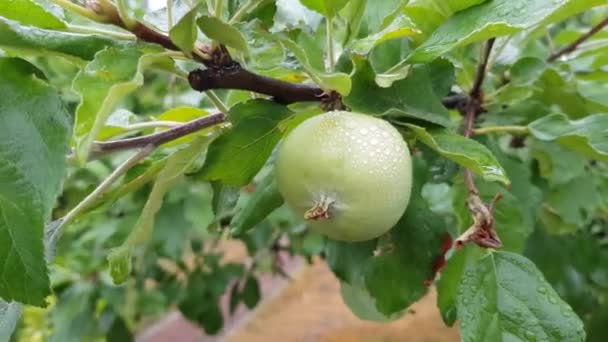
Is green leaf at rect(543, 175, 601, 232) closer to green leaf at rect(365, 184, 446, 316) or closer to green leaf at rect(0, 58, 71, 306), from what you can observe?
green leaf at rect(365, 184, 446, 316)

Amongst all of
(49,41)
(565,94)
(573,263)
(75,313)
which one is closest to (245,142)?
(49,41)

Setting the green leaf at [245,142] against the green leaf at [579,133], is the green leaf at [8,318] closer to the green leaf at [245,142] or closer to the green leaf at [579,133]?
the green leaf at [245,142]

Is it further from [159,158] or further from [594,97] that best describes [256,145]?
[594,97]

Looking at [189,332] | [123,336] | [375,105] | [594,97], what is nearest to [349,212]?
[375,105]

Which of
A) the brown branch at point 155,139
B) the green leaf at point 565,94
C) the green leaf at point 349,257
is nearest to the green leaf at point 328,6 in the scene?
the brown branch at point 155,139

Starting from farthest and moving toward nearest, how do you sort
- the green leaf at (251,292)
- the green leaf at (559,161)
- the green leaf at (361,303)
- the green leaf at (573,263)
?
1. the green leaf at (251,292)
2. the green leaf at (573,263)
3. the green leaf at (559,161)
4. the green leaf at (361,303)

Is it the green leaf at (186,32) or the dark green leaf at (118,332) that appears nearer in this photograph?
the green leaf at (186,32)

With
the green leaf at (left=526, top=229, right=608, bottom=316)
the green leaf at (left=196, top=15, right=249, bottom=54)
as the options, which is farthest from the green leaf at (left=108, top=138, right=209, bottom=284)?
the green leaf at (left=526, top=229, right=608, bottom=316)
